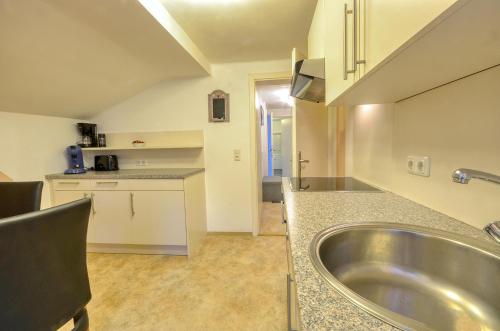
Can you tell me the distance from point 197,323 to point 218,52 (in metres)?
2.35

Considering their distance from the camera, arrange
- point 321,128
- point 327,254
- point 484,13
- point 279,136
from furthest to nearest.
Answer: point 279,136, point 321,128, point 327,254, point 484,13

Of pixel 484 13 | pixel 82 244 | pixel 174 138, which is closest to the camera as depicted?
pixel 484 13

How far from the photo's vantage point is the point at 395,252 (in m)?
0.77

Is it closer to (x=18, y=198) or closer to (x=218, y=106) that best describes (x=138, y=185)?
(x=18, y=198)

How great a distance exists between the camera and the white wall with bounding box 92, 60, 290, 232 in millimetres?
2666

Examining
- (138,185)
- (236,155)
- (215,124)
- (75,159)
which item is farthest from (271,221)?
(75,159)

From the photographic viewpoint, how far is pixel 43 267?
2.32 ft

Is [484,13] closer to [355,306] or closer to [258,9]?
[355,306]

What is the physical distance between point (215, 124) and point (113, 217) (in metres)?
1.46

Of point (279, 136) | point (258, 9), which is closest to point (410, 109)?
point (258, 9)

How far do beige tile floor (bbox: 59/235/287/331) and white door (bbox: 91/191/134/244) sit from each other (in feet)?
0.63

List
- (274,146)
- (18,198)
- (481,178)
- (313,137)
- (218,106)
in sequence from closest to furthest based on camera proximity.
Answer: (481,178), (18,198), (313,137), (218,106), (274,146)

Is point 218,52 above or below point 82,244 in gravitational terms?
above

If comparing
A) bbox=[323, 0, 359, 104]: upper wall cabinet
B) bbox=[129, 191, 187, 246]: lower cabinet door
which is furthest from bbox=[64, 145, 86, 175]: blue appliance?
bbox=[323, 0, 359, 104]: upper wall cabinet
